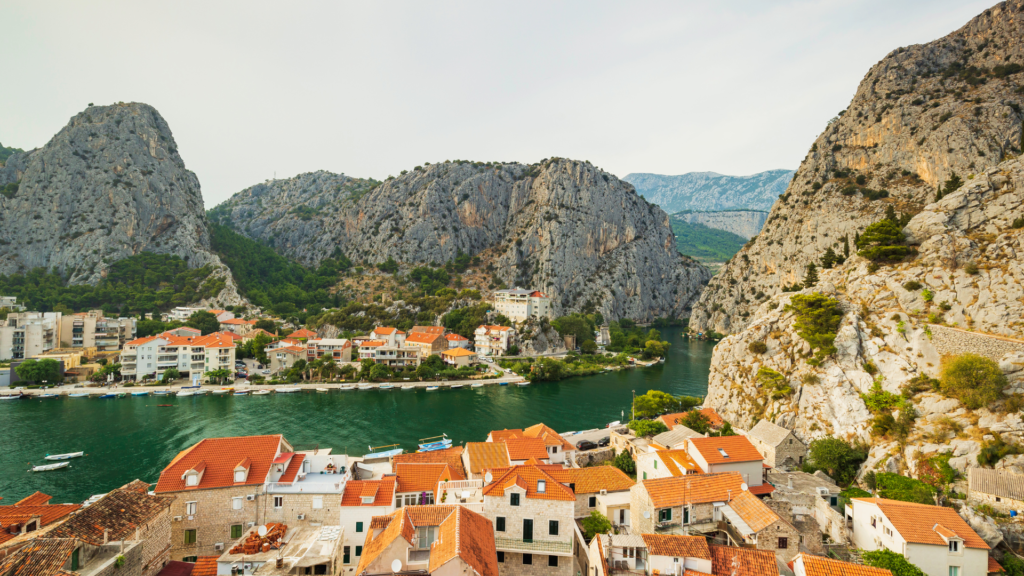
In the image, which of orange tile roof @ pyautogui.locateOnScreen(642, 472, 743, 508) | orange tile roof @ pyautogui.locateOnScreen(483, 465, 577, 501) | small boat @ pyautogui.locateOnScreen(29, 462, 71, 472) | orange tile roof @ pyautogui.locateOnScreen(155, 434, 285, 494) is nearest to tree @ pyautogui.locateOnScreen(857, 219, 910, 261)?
orange tile roof @ pyautogui.locateOnScreen(642, 472, 743, 508)

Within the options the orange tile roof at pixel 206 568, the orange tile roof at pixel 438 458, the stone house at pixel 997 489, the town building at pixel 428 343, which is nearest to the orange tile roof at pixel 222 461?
the orange tile roof at pixel 206 568

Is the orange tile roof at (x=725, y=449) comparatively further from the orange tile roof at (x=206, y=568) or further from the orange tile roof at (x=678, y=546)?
the orange tile roof at (x=206, y=568)

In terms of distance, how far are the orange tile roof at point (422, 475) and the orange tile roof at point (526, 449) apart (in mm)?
3666

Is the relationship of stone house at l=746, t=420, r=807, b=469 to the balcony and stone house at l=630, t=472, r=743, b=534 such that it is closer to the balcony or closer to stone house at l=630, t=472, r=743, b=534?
stone house at l=630, t=472, r=743, b=534

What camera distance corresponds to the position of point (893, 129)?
174 feet

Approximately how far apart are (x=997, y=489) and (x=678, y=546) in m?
12.4

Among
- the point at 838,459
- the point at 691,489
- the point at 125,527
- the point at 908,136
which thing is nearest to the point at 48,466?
the point at 125,527

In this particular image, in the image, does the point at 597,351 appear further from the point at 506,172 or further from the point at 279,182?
the point at 279,182

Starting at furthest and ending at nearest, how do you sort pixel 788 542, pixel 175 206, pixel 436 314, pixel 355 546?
pixel 175 206 < pixel 436 314 < pixel 355 546 < pixel 788 542

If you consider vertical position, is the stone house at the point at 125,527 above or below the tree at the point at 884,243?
below

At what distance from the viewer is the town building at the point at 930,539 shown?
13.6 meters

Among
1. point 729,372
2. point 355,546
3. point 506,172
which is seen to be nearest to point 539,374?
point 729,372

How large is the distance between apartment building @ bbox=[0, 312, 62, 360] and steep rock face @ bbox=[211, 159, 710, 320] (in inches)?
A: 2271

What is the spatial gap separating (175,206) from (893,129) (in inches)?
4683
